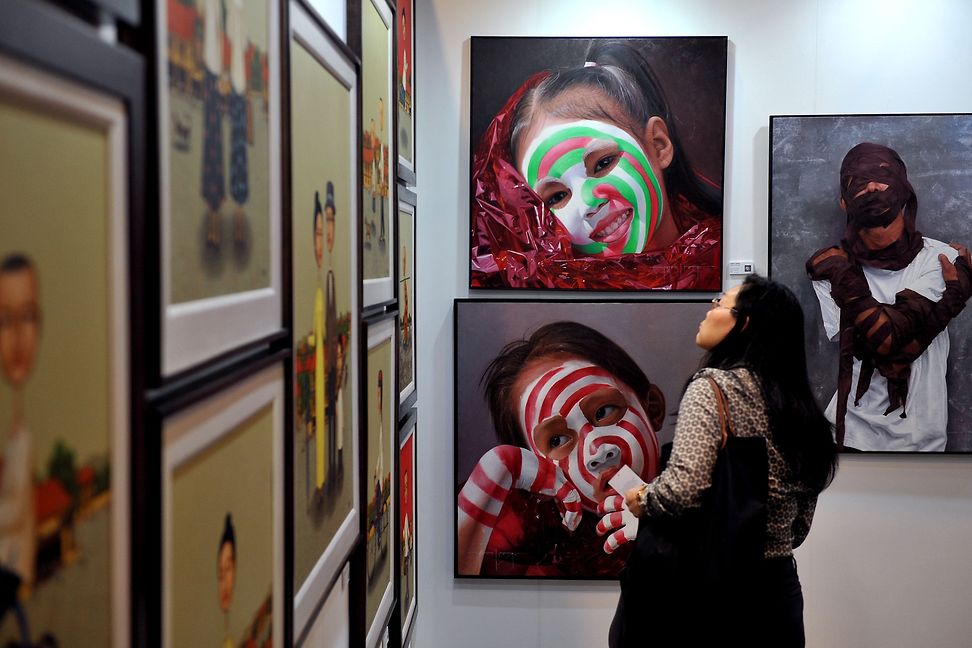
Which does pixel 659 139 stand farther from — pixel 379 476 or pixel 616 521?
pixel 379 476

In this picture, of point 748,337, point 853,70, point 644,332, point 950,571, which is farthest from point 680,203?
point 950,571

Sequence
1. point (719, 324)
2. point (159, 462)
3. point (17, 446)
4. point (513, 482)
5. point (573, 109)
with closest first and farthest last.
→ point (17, 446) → point (159, 462) → point (719, 324) → point (573, 109) → point (513, 482)

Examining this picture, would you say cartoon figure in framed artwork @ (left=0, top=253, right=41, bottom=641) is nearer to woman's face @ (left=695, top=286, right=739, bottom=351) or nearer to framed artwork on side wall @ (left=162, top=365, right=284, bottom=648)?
framed artwork on side wall @ (left=162, top=365, right=284, bottom=648)

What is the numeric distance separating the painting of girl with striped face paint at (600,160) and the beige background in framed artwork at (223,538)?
6.87 ft

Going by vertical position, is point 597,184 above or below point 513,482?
above

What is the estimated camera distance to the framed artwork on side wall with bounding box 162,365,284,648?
840 mm

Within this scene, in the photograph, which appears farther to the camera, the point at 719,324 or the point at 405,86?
the point at 405,86

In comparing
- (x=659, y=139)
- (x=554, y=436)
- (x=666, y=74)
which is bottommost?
(x=554, y=436)

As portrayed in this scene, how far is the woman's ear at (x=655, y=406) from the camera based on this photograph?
3219mm

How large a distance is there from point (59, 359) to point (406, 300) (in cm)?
231

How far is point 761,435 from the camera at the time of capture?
6.91ft

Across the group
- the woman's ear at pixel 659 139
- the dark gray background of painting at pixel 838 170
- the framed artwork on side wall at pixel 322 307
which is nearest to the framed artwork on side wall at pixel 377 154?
the framed artwork on side wall at pixel 322 307

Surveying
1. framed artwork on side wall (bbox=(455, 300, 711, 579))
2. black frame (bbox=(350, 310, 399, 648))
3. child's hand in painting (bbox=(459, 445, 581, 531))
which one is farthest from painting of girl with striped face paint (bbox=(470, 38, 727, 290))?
black frame (bbox=(350, 310, 399, 648))

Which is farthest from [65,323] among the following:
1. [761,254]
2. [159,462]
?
[761,254]
